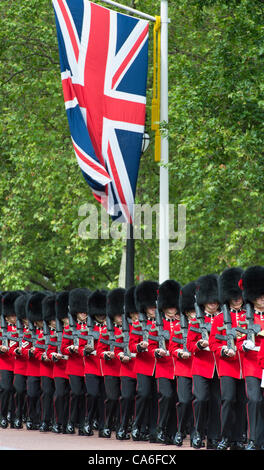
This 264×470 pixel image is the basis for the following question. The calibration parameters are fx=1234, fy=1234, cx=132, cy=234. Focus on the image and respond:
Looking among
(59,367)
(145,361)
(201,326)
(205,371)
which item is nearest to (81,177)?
(59,367)

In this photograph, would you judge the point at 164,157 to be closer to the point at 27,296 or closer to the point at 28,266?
the point at 27,296

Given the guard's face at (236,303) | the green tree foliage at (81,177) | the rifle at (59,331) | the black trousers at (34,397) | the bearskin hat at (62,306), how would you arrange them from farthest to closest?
1. the green tree foliage at (81,177)
2. the black trousers at (34,397)
3. the bearskin hat at (62,306)
4. the rifle at (59,331)
5. the guard's face at (236,303)

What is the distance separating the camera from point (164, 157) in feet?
59.3

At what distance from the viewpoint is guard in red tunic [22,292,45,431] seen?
16.2 meters

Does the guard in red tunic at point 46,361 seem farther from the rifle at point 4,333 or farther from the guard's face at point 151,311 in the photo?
the guard's face at point 151,311

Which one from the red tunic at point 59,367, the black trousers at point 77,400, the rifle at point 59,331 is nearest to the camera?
the black trousers at point 77,400

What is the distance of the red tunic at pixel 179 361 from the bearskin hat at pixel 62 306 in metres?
2.50

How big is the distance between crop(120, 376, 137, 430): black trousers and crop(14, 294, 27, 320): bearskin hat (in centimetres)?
270

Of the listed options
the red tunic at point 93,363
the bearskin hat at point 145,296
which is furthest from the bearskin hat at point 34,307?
the bearskin hat at point 145,296

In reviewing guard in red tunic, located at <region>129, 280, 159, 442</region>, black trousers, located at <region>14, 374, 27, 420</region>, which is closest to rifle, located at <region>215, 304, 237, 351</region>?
guard in red tunic, located at <region>129, 280, 159, 442</region>

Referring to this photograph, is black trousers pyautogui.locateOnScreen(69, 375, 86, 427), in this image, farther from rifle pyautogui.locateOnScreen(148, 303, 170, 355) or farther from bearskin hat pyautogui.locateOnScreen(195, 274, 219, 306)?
bearskin hat pyautogui.locateOnScreen(195, 274, 219, 306)

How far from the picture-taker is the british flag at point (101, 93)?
1711 cm

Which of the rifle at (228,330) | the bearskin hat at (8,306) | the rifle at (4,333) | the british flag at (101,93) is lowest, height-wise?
the rifle at (228,330)

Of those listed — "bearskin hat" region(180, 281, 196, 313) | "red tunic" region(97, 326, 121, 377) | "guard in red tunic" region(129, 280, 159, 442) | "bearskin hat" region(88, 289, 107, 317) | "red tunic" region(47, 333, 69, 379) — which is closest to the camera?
"bearskin hat" region(180, 281, 196, 313)
